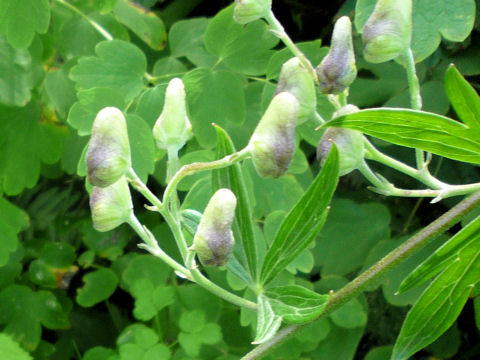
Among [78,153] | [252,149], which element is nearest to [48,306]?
[78,153]

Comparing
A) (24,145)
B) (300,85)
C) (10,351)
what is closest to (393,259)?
(300,85)

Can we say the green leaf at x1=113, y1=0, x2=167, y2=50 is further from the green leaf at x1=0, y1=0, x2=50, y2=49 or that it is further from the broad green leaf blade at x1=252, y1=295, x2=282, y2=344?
the broad green leaf blade at x1=252, y1=295, x2=282, y2=344

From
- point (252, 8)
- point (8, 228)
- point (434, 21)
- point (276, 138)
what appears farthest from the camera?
point (8, 228)

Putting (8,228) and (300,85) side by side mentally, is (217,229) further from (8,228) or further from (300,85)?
(8,228)

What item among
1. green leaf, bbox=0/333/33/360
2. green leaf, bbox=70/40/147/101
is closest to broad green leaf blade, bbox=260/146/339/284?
green leaf, bbox=70/40/147/101

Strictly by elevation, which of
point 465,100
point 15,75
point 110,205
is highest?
point 465,100

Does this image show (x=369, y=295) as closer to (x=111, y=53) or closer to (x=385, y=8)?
(x=111, y=53)
